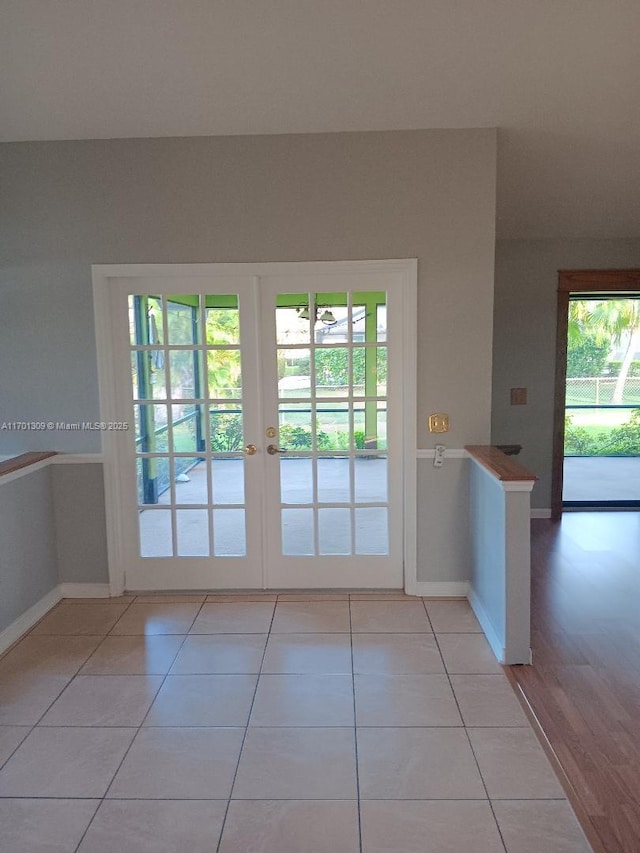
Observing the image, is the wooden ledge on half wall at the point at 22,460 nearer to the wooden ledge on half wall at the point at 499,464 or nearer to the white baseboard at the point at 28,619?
the white baseboard at the point at 28,619

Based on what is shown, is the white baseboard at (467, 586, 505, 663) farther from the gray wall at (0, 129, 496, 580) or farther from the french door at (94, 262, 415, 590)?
the gray wall at (0, 129, 496, 580)

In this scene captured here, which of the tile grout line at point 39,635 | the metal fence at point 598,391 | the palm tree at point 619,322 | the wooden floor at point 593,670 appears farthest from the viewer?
the metal fence at point 598,391

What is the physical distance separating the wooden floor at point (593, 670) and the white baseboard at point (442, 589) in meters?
0.41

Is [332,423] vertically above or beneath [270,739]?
above

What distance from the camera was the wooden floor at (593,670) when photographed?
1975mm

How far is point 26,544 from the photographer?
10.6 ft

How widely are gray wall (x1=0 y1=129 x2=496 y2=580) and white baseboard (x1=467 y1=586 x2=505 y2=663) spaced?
0.85 metres

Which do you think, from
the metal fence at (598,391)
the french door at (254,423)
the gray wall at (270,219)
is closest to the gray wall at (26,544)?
the french door at (254,423)

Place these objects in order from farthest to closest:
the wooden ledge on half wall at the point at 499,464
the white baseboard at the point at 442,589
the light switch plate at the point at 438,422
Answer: the white baseboard at the point at 442,589
the light switch plate at the point at 438,422
the wooden ledge on half wall at the point at 499,464

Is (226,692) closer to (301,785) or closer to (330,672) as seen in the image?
(330,672)

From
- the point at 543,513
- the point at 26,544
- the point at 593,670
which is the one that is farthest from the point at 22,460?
the point at 543,513

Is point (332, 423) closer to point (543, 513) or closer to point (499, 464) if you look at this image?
point (499, 464)

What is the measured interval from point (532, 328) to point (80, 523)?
12.1 ft

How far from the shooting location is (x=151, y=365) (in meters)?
3.46
